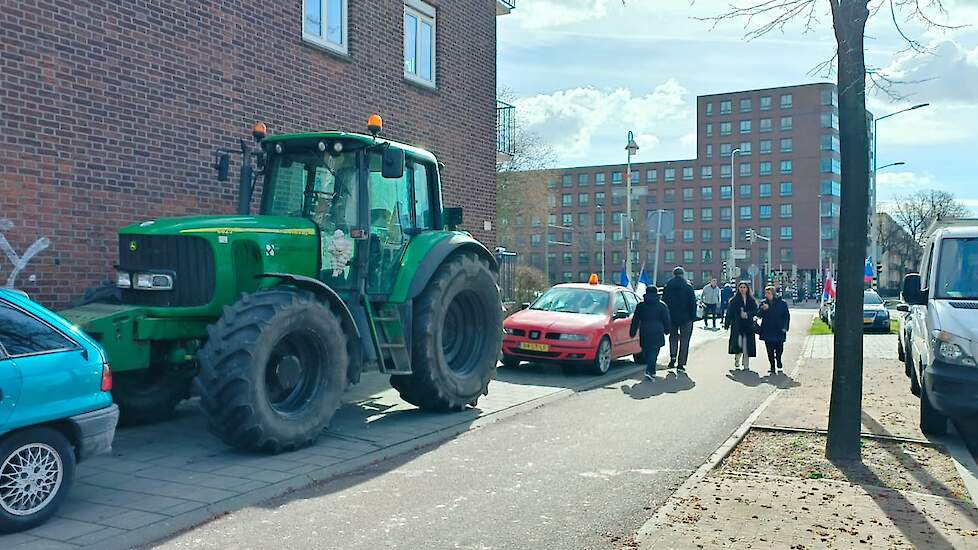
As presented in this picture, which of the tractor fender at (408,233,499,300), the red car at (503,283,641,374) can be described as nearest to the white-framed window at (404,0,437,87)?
the red car at (503,283,641,374)

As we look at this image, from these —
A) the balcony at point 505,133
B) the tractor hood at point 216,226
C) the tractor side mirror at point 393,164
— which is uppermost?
the balcony at point 505,133

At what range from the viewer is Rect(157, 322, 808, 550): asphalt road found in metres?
5.56

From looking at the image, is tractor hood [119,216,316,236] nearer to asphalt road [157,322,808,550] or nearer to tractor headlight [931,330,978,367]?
asphalt road [157,322,808,550]

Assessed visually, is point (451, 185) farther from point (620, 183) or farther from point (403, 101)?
point (620, 183)

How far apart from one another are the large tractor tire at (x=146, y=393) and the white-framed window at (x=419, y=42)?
798 centimetres

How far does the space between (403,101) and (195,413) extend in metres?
7.35

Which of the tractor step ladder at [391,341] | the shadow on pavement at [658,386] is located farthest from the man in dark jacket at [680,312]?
the tractor step ladder at [391,341]

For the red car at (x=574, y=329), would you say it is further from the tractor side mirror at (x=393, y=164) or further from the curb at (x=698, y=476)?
the tractor side mirror at (x=393, y=164)

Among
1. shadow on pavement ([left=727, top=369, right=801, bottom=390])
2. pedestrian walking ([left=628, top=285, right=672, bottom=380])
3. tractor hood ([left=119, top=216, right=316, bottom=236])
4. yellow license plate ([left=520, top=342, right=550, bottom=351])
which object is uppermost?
tractor hood ([left=119, top=216, right=316, bottom=236])

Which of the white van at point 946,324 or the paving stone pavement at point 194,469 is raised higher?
Result: the white van at point 946,324

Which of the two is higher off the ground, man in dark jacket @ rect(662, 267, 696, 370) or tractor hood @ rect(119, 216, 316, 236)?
tractor hood @ rect(119, 216, 316, 236)

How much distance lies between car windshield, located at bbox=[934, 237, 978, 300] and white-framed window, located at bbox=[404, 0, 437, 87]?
911 centimetres

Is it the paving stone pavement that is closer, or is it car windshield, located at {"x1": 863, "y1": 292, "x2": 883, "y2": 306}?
the paving stone pavement

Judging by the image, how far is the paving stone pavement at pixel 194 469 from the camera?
561 centimetres
